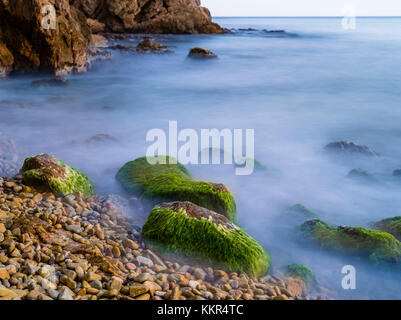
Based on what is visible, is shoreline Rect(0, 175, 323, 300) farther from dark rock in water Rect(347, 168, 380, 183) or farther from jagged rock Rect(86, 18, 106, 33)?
jagged rock Rect(86, 18, 106, 33)

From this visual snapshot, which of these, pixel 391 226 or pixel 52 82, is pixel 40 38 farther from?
pixel 391 226

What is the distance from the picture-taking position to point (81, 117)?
8453 mm

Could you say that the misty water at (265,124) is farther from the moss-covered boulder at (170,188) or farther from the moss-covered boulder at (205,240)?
the moss-covered boulder at (205,240)

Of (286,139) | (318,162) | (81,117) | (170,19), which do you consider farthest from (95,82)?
(170,19)

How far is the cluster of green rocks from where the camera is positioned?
135 inches

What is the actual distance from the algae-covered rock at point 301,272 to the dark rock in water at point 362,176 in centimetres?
296

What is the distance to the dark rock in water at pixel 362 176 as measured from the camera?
5.93 meters

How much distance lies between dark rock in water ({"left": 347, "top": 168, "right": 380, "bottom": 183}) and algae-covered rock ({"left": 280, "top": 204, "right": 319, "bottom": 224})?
1.55m

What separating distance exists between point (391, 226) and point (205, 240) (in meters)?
2.41

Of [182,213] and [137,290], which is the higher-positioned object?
[182,213]

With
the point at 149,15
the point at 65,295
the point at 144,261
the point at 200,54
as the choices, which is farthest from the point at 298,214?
the point at 149,15

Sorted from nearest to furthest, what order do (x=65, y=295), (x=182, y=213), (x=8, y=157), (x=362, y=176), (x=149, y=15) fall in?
(x=65, y=295) < (x=182, y=213) < (x=8, y=157) < (x=362, y=176) < (x=149, y=15)

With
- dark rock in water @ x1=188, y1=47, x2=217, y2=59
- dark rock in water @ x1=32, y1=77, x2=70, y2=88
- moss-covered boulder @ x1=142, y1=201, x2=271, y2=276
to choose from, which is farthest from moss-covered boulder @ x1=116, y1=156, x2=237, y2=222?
dark rock in water @ x1=188, y1=47, x2=217, y2=59

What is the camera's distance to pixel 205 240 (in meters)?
3.47
